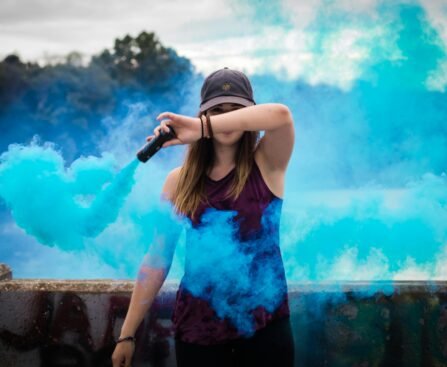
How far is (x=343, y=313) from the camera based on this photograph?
11.0ft

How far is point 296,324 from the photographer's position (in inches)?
133

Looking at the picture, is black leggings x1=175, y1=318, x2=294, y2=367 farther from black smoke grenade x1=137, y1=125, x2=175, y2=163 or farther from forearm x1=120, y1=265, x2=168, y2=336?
black smoke grenade x1=137, y1=125, x2=175, y2=163

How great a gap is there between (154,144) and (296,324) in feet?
5.36

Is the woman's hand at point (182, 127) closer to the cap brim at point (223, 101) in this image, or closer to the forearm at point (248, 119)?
the forearm at point (248, 119)

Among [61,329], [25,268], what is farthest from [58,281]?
[25,268]

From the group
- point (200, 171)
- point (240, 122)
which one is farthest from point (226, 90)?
point (200, 171)

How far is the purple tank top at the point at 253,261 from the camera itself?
7.55ft

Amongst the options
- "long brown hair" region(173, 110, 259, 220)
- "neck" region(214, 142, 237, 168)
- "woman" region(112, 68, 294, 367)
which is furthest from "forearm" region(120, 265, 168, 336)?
"neck" region(214, 142, 237, 168)

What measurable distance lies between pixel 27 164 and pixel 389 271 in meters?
2.22

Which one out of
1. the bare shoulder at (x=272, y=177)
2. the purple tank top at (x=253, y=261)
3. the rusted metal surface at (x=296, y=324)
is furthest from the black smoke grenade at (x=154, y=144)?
the rusted metal surface at (x=296, y=324)

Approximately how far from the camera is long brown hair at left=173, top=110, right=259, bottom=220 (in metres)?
2.40

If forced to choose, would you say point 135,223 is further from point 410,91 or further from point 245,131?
point 410,91

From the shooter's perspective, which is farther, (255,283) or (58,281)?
(58,281)

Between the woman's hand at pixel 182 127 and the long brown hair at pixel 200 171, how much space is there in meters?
0.26
